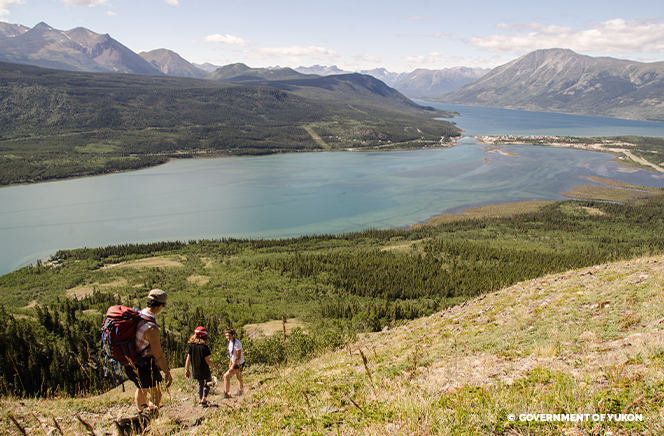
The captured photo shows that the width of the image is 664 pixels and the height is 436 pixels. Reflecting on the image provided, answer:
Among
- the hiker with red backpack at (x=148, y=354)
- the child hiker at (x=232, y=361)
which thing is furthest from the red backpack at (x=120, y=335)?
the child hiker at (x=232, y=361)

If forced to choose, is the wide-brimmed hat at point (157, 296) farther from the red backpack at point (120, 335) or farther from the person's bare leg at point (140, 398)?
the person's bare leg at point (140, 398)

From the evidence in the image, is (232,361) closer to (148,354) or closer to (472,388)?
(148,354)

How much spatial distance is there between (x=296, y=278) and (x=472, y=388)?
3079cm

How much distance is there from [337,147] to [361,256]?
4378 inches

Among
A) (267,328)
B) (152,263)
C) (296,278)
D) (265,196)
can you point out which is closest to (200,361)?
(267,328)

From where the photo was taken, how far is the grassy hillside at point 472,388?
439cm

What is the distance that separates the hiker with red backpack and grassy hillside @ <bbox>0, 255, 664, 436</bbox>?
0.44 meters

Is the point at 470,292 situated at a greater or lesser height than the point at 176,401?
lesser

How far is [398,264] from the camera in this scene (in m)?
38.2

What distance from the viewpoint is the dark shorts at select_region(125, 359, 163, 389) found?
5641 millimetres

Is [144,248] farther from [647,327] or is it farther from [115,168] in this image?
[115,168]

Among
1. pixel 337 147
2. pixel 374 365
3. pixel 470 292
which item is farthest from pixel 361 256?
pixel 337 147

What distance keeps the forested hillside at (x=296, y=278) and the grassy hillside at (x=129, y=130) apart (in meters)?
70.2

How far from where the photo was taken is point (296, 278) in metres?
35.8
